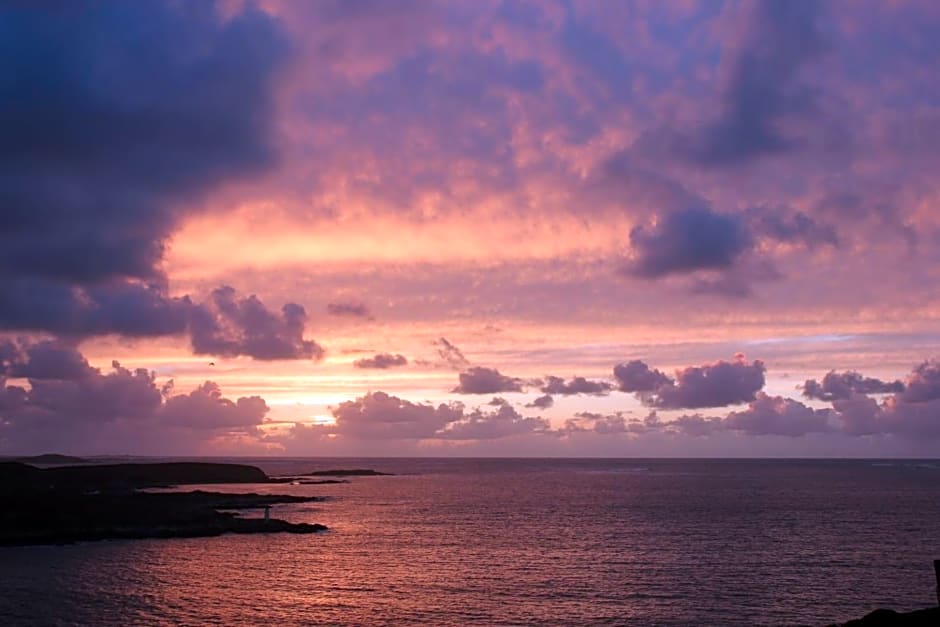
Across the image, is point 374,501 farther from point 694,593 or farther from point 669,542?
point 694,593

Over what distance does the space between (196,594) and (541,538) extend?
1633 inches

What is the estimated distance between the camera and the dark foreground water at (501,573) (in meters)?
52.5

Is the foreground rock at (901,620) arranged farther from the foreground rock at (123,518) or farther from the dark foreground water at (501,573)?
the foreground rock at (123,518)

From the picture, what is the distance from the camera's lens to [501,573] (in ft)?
219

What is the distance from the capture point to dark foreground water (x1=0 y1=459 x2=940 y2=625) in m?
52.5

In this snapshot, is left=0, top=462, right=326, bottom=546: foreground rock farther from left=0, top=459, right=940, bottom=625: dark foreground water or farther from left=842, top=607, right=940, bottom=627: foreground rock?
left=842, top=607, right=940, bottom=627: foreground rock

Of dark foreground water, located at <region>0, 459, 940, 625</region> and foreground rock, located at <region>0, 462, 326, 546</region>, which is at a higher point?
foreground rock, located at <region>0, 462, 326, 546</region>

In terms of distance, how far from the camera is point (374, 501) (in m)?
151

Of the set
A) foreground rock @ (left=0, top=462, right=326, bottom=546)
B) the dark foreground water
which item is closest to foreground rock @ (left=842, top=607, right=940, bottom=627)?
the dark foreground water

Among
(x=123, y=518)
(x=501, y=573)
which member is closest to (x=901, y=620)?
(x=501, y=573)

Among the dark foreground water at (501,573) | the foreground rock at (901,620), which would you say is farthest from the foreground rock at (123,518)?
the foreground rock at (901,620)

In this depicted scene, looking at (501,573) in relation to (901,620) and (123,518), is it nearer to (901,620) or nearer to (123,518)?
(901,620)

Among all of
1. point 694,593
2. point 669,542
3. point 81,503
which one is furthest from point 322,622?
point 81,503

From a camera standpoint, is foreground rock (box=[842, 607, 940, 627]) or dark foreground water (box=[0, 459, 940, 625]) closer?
foreground rock (box=[842, 607, 940, 627])
